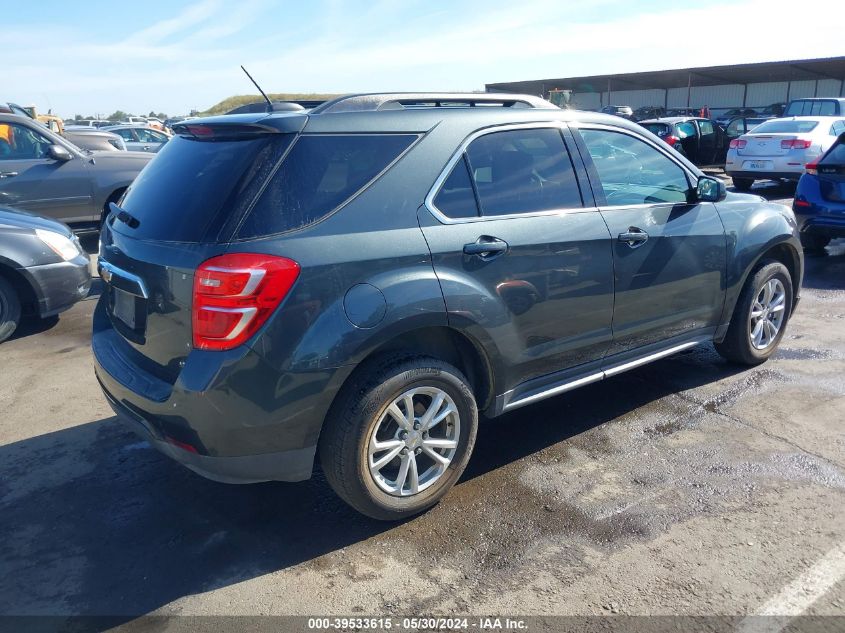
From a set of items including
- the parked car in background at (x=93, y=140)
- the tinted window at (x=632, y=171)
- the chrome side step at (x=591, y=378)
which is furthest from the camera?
the parked car in background at (x=93, y=140)

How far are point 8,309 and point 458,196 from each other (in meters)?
4.60

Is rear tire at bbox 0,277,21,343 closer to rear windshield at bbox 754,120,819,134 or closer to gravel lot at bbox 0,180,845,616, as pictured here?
gravel lot at bbox 0,180,845,616

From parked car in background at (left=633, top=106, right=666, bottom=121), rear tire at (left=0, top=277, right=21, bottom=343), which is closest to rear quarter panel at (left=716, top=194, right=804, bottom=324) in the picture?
rear tire at (left=0, top=277, right=21, bottom=343)

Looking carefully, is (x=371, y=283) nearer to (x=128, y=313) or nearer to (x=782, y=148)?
(x=128, y=313)

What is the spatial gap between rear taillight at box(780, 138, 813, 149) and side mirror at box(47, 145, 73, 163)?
40.9ft

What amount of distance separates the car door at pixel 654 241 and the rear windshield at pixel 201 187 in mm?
1867

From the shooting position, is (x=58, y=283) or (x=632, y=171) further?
A: (x=58, y=283)

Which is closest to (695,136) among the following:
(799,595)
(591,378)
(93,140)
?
(93,140)

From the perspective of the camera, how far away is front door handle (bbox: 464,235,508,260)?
329 cm

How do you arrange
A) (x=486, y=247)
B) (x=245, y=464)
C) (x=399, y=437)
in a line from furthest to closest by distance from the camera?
1. (x=486, y=247)
2. (x=399, y=437)
3. (x=245, y=464)

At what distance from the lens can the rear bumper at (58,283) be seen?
608 cm

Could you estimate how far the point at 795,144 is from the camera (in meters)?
13.8

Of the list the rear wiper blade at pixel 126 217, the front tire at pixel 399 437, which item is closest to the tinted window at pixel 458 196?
the front tire at pixel 399 437

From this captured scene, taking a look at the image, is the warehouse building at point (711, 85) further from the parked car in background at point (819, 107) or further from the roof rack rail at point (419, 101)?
the roof rack rail at point (419, 101)
